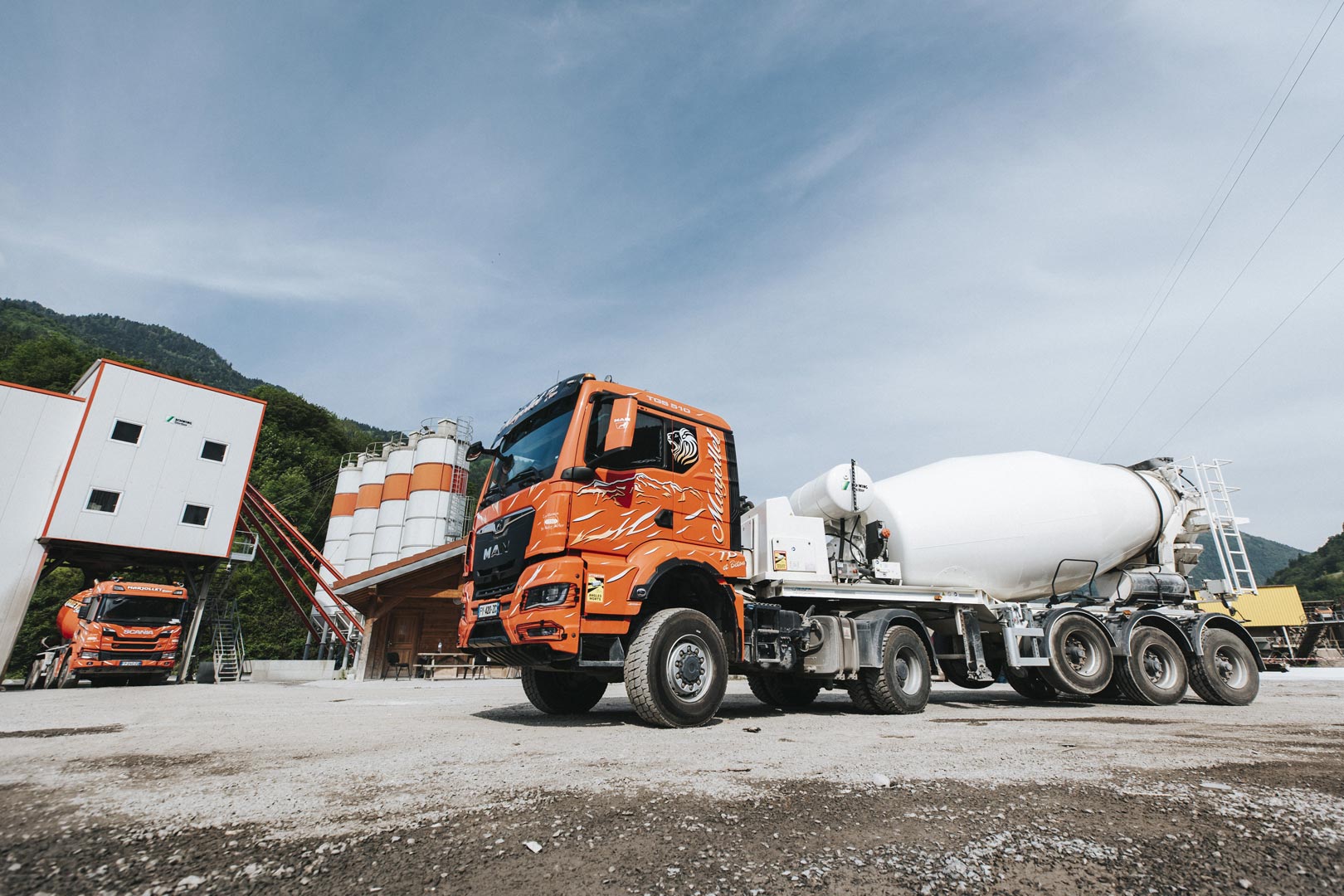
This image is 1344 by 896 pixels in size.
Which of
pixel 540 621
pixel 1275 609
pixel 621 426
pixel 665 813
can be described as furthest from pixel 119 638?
pixel 1275 609

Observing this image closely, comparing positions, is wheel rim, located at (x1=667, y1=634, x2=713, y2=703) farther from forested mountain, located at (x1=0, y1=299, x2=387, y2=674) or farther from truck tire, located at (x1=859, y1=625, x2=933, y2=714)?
forested mountain, located at (x1=0, y1=299, x2=387, y2=674)

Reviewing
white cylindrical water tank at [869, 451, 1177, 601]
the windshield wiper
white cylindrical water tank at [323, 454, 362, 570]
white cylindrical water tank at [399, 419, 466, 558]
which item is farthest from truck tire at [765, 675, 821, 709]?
Result: white cylindrical water tank at [323, 454, 362, 570]

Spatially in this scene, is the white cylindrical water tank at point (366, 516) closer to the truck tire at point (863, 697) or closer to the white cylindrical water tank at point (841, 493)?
the white cylindrical water tank at point (841, 493)

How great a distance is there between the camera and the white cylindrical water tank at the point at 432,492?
3381 cm

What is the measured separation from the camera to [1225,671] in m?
9.43

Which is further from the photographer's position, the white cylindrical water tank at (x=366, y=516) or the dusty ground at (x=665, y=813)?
the white cylindrical water tank at (x=366, y=516)

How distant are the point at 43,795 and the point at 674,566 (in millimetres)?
4544

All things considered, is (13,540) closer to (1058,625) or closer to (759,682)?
(759,682)

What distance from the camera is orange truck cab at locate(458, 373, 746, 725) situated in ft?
18.6

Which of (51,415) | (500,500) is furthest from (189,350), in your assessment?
(500,500)

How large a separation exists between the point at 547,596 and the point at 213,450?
22.3 m

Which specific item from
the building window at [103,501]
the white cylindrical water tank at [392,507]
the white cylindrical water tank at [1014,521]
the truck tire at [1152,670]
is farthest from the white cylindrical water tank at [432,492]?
the truck tire at [1152,670]

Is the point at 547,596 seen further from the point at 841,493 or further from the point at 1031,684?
the point at 1031,684

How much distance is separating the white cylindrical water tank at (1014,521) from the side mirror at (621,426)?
4.27 m
